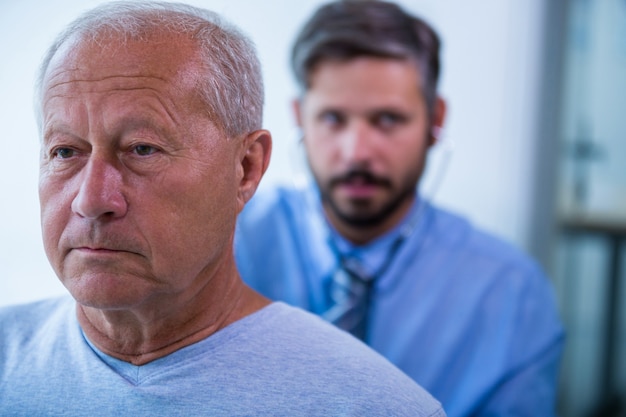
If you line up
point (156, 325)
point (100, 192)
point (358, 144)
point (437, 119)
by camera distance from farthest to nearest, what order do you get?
1. point (437, 119)
2. point (358, 144)
3. point (156, 325)
4. point (100, 192)

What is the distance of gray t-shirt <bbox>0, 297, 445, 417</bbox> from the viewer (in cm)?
76

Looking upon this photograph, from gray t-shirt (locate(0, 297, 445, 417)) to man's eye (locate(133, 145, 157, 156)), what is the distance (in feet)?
0.74

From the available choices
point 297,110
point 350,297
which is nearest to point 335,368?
point 350,297

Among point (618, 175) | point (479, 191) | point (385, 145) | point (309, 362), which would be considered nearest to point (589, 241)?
point (618, 175)

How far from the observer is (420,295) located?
1462 millimetres

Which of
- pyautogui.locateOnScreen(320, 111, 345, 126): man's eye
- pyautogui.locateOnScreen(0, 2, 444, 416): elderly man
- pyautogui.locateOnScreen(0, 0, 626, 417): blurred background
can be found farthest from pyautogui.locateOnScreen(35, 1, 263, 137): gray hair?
pyautogui.locateOnScreen(0, 0, 626, 417): blurred background

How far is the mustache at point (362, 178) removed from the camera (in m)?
1.43

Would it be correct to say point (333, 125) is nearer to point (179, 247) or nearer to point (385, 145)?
point (385, 145)

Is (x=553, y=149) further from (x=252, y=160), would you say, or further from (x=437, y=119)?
(x=252, y=160)

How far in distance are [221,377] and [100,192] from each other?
0.24 m

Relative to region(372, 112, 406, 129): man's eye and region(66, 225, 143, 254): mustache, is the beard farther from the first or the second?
region(66, 225, 143, 254): mustache

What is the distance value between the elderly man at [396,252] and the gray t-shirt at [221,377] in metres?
0.54

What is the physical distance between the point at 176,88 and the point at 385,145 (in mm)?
776

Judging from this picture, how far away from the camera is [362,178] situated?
1438 mm
